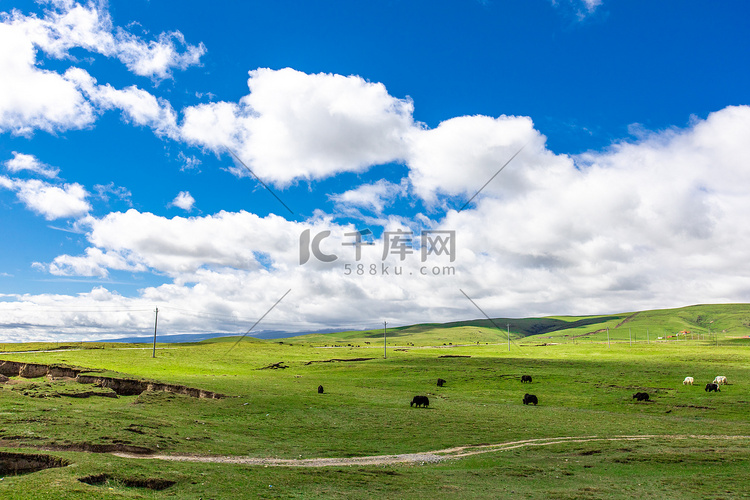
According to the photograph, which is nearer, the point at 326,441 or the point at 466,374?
the point at 326,441

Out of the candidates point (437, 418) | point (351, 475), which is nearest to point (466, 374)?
point (437, 418)

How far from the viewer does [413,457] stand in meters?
26.4

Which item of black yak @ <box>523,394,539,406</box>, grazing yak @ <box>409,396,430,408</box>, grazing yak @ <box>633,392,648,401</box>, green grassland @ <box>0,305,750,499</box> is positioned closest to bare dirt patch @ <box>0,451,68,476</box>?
green grassland @ <box>0,305,750,499</box>

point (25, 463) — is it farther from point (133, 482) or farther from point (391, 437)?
point (391, 437)

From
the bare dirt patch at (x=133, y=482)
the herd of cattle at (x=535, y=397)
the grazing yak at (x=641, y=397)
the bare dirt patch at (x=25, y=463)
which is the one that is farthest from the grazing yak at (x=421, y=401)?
the bare dirt patch at (x=25, y=463)

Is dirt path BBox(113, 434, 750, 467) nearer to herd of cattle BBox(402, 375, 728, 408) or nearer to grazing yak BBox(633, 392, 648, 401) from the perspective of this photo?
herd of cattle BBox(402, 375, 728, 408)

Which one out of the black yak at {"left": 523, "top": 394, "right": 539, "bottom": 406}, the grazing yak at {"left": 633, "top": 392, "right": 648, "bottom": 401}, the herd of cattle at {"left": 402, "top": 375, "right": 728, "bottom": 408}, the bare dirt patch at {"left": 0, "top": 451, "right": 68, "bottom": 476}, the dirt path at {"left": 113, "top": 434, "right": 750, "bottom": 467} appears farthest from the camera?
the grazing yak at {"left": 633, "top": 392, "right": 648, "bottom": 401}

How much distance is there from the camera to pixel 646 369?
245ft

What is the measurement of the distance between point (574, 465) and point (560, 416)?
18.7 m

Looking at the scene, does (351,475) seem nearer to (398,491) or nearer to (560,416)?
(398,491)

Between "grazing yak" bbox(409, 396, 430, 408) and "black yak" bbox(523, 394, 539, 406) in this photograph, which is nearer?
"grazing yak" bbox(409, 396, 430, 408)

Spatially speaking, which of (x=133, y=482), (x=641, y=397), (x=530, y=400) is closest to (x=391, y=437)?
(x=133, y=482)

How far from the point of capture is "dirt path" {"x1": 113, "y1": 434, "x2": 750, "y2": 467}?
22828mm

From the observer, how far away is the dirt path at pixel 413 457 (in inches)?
899
